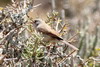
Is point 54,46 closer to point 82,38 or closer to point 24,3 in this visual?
point 24,3

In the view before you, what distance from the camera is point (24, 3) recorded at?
2994 millimetres

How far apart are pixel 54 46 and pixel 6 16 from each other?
47 centimetres

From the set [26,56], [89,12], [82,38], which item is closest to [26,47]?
[26,56]

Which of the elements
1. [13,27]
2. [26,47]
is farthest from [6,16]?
[26,47]

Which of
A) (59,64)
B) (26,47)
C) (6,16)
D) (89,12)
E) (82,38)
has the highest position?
(6,16)

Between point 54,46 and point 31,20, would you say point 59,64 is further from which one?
point 31,20

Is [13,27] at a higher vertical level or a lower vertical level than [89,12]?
higher

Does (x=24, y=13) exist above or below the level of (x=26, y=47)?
above

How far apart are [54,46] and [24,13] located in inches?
14.7

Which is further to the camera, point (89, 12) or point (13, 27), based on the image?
point (89, 12)

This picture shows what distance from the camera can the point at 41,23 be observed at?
125 inches

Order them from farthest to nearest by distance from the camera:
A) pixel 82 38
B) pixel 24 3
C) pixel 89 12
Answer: pixel 89 12, pixel 82 38, pixel 24 3

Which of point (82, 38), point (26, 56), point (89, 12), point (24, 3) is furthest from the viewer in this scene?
point (89, 12)

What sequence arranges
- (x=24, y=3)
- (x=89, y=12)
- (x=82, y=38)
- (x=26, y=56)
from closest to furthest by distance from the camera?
1. (x=26, y=56)
2. (x=24, y=3)
3. (x=82, y=38)
4. (x=89, y=12)
